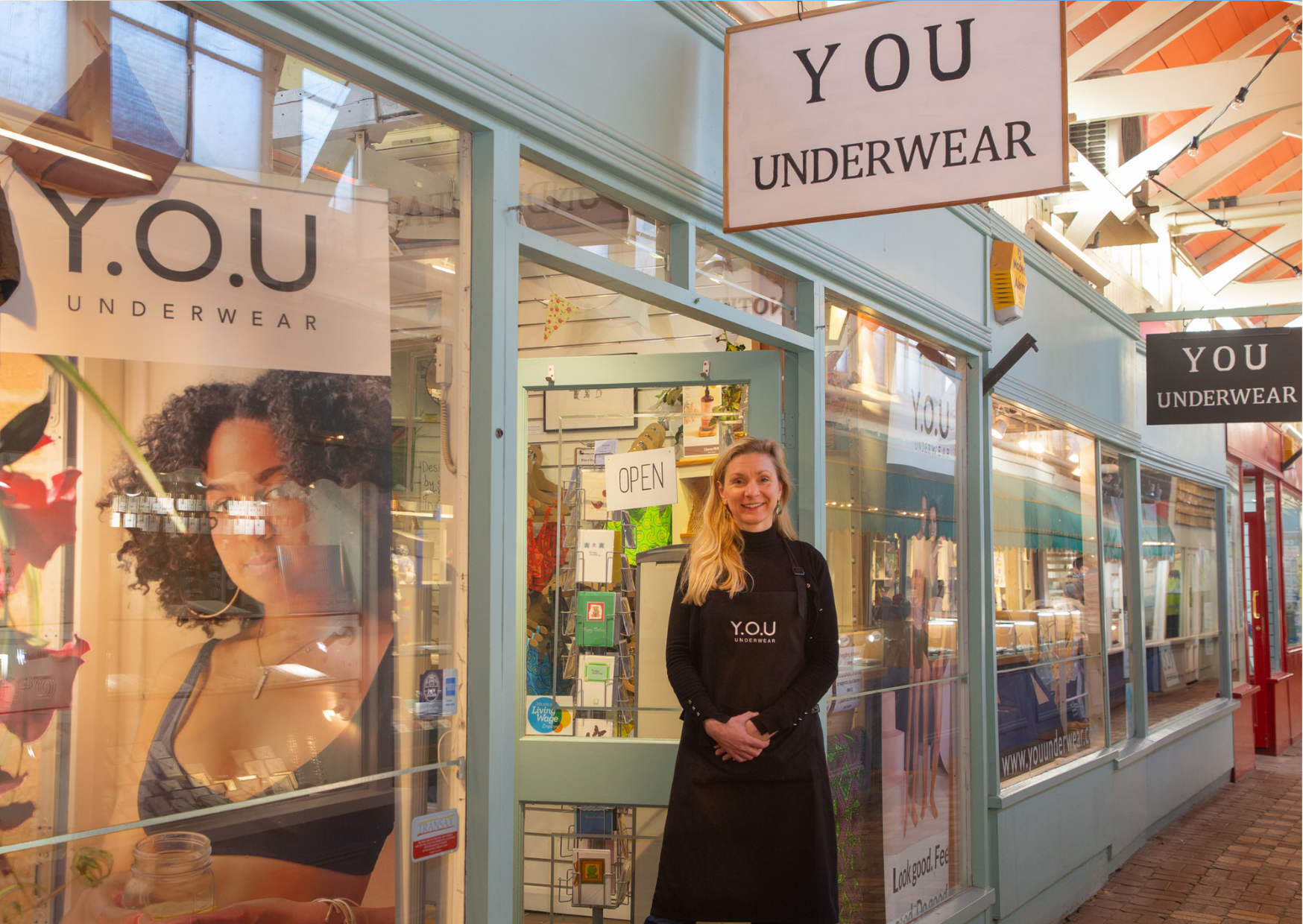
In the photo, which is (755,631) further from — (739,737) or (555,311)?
(555,311)

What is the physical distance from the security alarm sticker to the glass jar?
47cm

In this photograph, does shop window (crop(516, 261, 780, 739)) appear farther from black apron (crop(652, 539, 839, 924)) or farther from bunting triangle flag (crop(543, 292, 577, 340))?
black apron (crop(652, 539, 839, 924))

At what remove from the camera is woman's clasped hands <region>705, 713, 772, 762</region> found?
111 inches

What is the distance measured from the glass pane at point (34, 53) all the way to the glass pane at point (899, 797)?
9.97 ft

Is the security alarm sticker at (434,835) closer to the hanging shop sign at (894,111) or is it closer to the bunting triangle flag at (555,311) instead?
the hanging shop sign at (894,111)

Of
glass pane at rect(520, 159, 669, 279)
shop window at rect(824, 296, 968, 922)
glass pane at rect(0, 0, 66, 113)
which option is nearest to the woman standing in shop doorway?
glass pane at rect(520, 159, 669, 279)

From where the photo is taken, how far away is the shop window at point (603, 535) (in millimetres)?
3926

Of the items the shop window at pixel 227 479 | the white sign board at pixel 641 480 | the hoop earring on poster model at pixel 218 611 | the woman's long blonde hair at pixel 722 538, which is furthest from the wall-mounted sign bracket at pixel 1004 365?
the hoop earring on poster model at pixel 218 611

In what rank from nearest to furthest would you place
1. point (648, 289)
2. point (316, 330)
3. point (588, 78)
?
point (316, 330), point (588, 78), point (648, 289)

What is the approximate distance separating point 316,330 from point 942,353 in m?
3.54

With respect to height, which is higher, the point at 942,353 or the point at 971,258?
the point at 971,258

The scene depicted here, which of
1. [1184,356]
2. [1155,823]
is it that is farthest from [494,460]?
[1155,823]

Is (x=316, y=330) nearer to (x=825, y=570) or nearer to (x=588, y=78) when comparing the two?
(x=588, y=78)

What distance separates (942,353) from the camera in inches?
200
